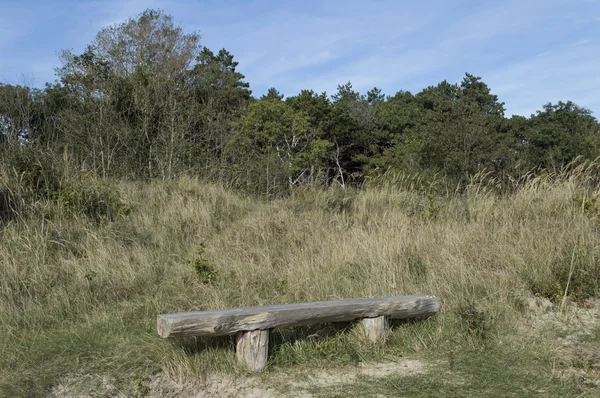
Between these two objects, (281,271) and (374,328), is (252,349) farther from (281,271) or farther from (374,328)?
(281,271)

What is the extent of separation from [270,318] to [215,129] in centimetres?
1702

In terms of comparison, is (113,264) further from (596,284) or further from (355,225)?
(596,284)

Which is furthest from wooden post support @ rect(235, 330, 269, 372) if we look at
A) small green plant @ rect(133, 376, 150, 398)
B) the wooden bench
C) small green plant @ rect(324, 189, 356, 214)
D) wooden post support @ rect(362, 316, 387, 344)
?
small green plant @ rect(324, 189, 356, 214)

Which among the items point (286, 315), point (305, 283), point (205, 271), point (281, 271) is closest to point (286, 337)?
point (286, 315)

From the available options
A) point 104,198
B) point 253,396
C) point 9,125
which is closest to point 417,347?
point 253,396

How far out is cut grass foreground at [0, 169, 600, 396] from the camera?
3785 mm

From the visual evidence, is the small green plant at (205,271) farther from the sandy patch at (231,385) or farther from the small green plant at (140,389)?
the small green plant at (140,389)

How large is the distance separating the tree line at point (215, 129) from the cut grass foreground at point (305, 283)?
78.8 inches

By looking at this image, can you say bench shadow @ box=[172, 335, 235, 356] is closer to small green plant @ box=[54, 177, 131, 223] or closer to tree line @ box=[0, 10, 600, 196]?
small green plant @ box=[54, 177, 131, 223]

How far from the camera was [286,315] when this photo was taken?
3.94 metres

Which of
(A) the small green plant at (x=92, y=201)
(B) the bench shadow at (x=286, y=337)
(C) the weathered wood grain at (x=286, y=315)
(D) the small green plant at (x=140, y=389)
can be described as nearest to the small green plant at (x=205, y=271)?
(B) the bench shadow at (x=286, y=337)

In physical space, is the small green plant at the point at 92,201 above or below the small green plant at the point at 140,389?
above

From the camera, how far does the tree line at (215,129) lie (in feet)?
38.6

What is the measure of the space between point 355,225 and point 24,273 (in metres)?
4.31
